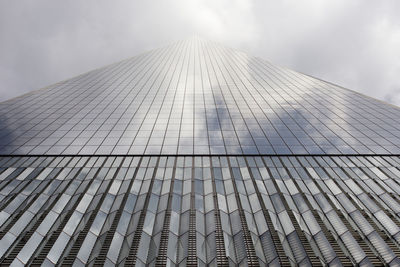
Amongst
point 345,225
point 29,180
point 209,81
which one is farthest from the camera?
point 209,81

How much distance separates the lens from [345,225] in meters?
13.9

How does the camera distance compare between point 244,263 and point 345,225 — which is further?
point 345,225

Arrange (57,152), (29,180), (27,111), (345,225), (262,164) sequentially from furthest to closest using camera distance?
1. (27,111)
2. (57,152)
3. (262,164)
4. (29,180)
5. (345,225)

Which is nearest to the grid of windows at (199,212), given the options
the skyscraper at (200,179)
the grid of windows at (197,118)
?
the skyscraper at (200,179)

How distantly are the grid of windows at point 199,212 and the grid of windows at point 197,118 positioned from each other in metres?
3.77

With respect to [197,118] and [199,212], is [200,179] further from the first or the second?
[197,118]

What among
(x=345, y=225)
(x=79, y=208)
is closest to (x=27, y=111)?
(x=79, y=208)

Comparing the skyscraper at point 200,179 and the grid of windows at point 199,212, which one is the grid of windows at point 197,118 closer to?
the skyscraper at point 200,179

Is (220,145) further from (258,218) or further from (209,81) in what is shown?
(209,81)

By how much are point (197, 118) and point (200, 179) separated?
15620 millimetres

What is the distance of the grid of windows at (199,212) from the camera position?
11961 millimetres

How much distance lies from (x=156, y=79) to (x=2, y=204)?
41.5 meters

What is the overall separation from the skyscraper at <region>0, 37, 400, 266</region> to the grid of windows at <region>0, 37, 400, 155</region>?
30 cm

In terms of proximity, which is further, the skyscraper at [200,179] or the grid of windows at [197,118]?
the grid of windows at [197,118]
